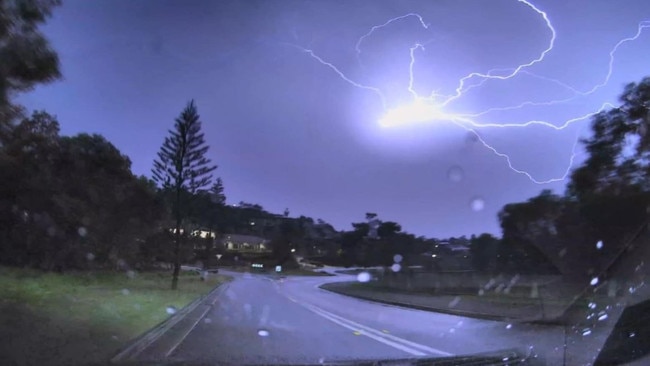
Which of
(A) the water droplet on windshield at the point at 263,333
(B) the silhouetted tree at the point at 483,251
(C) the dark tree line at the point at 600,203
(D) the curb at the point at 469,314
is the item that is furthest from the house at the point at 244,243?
(A) the water droplet on windshield at the point at 263,333

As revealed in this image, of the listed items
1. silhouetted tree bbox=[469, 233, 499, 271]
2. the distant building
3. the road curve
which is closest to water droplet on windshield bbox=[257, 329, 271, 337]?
the road curve

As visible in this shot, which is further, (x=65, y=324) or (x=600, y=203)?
(x=600, y=203)

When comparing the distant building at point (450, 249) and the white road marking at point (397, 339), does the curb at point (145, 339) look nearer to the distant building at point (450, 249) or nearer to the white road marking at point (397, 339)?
the white road marking at point (397, 339)

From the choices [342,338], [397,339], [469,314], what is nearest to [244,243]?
[469,314]

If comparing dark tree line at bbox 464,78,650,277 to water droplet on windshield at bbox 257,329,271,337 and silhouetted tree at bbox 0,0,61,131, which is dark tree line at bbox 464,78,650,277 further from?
silhouetted tree at bbox 0,0,61,131

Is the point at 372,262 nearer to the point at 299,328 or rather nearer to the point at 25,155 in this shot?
the point at 25,155

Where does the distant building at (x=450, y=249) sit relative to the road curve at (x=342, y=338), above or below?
above

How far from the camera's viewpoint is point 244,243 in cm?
13925

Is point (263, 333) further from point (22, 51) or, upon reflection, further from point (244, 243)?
point (244, 243)

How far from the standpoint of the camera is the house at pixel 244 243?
134 m

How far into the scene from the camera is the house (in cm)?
13412

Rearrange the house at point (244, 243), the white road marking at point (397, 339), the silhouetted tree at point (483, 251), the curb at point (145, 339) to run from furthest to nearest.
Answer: the house at point (244, 243), the silhouetted tree at point (483, 251), the white road marking at point (397, 339), the curb at point (145, 339)

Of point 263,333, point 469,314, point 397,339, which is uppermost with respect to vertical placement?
point 469,314

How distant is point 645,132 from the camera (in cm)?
1543
